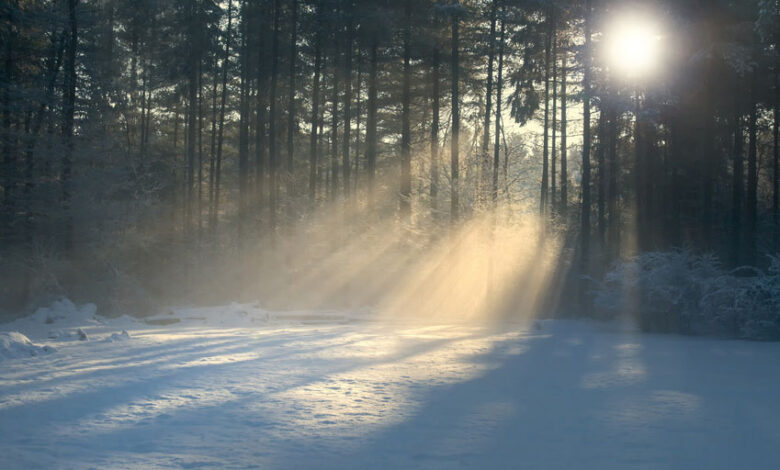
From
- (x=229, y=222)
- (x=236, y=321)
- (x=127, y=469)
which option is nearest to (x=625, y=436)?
(x=127, y=469)

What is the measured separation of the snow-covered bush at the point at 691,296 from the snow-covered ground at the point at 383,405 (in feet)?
7.85

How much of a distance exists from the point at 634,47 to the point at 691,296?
8.96 m

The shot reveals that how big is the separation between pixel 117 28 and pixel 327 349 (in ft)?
94.4

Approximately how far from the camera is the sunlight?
18.6 m

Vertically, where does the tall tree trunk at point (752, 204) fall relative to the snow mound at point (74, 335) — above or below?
above

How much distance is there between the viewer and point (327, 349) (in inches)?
421

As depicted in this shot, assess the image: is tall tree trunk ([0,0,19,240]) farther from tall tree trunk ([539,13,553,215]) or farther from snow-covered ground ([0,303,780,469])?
tall tree trunk ([539,13,553,215])

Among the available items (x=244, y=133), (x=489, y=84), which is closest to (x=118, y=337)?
(x=489, y=84)

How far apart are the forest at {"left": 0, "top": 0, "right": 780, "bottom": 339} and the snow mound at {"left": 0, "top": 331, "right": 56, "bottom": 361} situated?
768cm

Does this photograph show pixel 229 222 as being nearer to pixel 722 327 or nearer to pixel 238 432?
pixel 722 327

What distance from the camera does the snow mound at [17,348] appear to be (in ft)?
29.3

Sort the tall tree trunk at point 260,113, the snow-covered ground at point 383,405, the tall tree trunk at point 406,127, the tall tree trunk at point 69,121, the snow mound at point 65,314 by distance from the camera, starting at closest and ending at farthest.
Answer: the snow-covered ground at point 383,405
the snow mound at point 65,314
the tall tree trunk at point 69,121
the tall tree trunk at point 406,127
the tall tree trunk at point 260,113

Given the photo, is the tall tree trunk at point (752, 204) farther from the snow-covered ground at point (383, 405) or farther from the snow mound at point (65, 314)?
the snow mound at point (65, 314)

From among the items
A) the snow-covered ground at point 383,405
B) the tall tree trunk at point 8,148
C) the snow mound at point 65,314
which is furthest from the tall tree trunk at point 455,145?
the tall tree trunk at point 8,148
